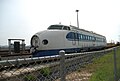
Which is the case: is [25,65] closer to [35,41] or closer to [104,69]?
[104,69]

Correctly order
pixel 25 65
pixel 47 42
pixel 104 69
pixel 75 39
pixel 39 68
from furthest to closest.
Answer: pixel 75 39
pixel 47 42
pixel 104 69
pixel 39 68
pixel 25 65

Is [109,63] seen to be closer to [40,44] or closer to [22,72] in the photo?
[22,72]

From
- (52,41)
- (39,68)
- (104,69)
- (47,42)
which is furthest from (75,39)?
(39,68)

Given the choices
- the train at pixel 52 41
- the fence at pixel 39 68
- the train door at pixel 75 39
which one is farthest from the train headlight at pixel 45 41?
the fence at pixel 39 68

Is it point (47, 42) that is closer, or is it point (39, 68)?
point (39, 68)

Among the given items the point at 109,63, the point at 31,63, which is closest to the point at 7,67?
the point at 31,63

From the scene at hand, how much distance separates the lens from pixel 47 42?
17.7 meters

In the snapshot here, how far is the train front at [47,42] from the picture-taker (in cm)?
1755

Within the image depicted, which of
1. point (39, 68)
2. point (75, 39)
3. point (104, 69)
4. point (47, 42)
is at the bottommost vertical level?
point (104, 69)

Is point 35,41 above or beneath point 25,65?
above

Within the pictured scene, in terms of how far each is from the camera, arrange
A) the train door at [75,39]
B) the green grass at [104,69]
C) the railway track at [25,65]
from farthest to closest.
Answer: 1. the train door at [75,39]
2. the green grass at [104,69]
3. the railway track at [25,65]

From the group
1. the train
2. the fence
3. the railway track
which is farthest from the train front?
the railway track

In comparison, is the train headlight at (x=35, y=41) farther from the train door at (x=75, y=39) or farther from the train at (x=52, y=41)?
the train door at (x=75, y=39)

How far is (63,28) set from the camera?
62.9ft
